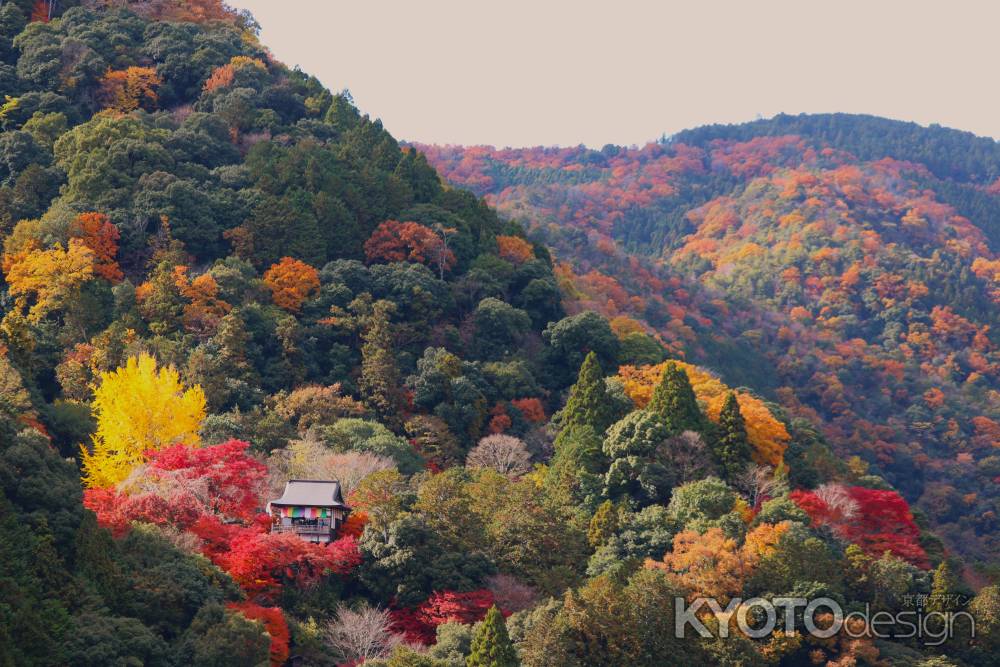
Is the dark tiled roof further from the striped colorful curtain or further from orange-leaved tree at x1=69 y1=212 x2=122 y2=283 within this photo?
orange-leaved tree at x1=69 y1=212 x2=122 y2=283

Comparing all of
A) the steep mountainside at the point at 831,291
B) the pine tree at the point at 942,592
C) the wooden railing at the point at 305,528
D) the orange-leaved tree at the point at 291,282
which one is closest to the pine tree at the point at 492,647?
the wooden railing at the point at 305,528

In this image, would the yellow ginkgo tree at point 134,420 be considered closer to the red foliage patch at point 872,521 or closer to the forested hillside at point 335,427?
the forested hillside at point 335,427

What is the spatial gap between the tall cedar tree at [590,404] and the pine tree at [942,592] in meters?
16.7

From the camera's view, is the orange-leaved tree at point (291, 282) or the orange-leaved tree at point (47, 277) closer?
the orange-leaved tree at point (47, 277)

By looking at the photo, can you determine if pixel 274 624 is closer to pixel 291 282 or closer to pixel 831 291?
pixel 291 282

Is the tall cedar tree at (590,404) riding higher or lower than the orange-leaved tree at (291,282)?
lower

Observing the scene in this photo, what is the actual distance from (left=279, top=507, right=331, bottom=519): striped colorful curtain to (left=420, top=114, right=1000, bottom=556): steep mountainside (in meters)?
39.9

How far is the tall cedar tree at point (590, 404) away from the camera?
65312mm

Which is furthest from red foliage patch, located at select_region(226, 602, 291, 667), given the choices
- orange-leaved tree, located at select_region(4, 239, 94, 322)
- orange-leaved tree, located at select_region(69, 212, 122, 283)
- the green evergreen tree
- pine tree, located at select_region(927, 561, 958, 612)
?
orange-leaved tree, located at select_region(69, 212, 122, 283)

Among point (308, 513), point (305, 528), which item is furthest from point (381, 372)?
point (305, 528)

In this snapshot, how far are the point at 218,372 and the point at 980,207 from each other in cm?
15154

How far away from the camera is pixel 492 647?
43375 millimetres

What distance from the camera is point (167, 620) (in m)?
43.7

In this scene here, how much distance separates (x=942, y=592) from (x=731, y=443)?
1268 cm
